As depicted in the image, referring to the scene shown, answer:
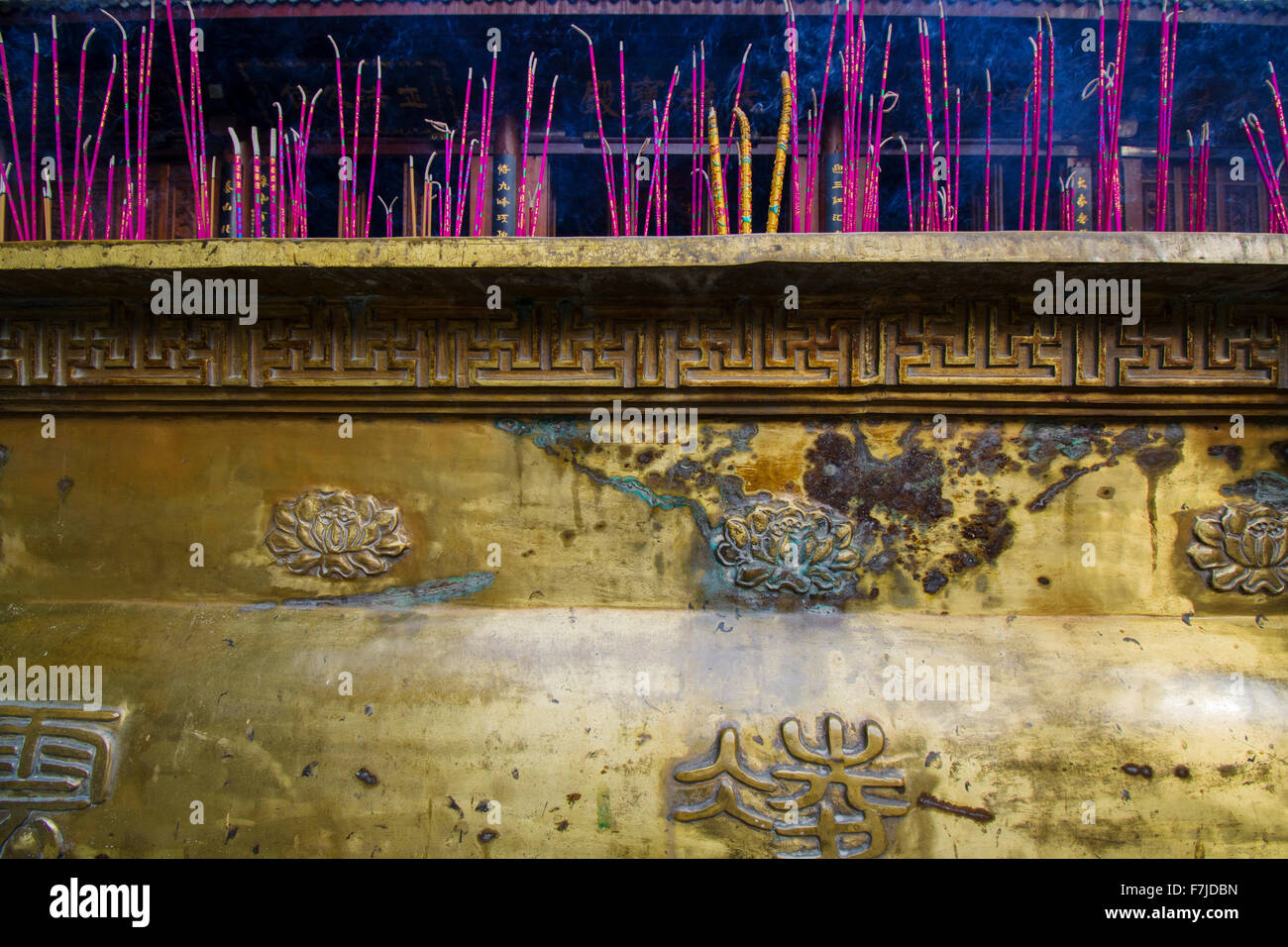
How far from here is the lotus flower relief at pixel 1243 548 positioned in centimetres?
203

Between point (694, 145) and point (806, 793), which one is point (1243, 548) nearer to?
point (806, 793)

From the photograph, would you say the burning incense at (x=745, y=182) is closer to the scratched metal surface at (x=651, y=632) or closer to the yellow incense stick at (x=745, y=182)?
the yellow incense stick at (x=745, y=182)

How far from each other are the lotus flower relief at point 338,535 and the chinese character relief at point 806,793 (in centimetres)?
129

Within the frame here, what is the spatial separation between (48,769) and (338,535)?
115cm

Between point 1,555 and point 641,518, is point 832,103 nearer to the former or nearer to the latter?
point 641,518

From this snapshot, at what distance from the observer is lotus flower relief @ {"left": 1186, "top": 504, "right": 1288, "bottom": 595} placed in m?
2.03

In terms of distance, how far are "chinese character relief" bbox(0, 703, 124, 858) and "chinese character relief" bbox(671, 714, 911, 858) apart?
1899 millimetres

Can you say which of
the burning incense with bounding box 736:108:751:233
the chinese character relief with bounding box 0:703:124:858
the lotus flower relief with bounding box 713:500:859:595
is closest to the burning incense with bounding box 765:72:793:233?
the burning incense with bounding box 736:108:751:233

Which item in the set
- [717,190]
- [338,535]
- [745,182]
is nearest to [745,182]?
[745,182]

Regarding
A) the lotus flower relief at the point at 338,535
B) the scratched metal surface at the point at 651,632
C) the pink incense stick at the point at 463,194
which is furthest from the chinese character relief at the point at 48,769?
the pink incense stick at the point at 463,194

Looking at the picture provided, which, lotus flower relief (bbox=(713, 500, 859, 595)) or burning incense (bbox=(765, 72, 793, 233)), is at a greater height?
burning incense (bbox=(765, 72, 793, 233))

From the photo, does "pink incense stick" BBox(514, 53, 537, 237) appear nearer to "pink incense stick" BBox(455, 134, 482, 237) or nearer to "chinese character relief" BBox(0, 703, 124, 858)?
"pink incense stick" BBox(455, 134, 482, 237)

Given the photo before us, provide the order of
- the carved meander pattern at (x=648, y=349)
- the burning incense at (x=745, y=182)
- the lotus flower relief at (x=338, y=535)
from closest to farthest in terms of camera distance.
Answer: the carved meander pattern at (x=648, y=349) → the lotus flower relief at (x=338, y=535) → the burning incense at (x=745, y=182)

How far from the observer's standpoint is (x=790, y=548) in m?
2.07
